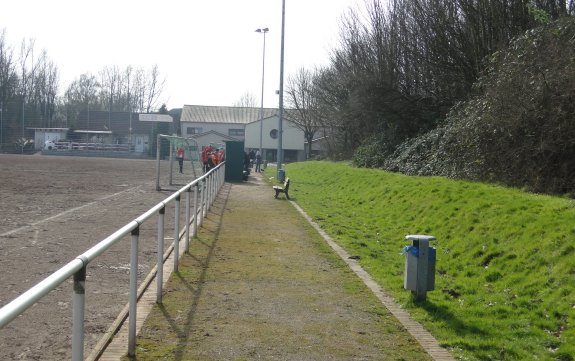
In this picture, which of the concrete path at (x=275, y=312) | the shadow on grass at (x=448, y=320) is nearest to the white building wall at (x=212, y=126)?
the concrete path at (x=275, y=312)

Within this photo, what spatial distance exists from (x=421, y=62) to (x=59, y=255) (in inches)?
742

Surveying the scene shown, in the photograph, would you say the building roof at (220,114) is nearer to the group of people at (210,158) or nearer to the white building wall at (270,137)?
the white building wall at (270,137)

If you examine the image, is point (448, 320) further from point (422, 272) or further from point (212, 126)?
point (212, 126)

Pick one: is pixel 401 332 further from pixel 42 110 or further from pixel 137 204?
pixel 42 110

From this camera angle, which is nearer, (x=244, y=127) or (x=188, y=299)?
(x=188, y=299)

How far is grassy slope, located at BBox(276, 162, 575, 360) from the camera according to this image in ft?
20.5

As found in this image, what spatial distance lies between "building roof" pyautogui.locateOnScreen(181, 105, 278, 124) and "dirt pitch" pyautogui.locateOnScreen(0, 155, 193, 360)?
77.1 meters

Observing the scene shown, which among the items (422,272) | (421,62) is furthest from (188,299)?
(421,62)

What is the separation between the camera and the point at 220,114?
4016 inches

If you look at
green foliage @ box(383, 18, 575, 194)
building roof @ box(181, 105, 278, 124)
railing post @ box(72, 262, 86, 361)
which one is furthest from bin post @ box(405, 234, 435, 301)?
building roof @ box(181, 105, 278, 124)

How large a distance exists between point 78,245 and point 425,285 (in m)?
5.62

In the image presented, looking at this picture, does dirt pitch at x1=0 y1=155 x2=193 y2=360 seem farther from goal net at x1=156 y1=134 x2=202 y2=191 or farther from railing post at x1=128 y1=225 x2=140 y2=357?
goal net at x1=156 y1=134 x2=202 y2=191

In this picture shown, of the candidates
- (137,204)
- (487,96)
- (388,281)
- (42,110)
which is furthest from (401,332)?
(42,110)

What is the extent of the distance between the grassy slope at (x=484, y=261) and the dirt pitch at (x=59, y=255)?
10.3ft
